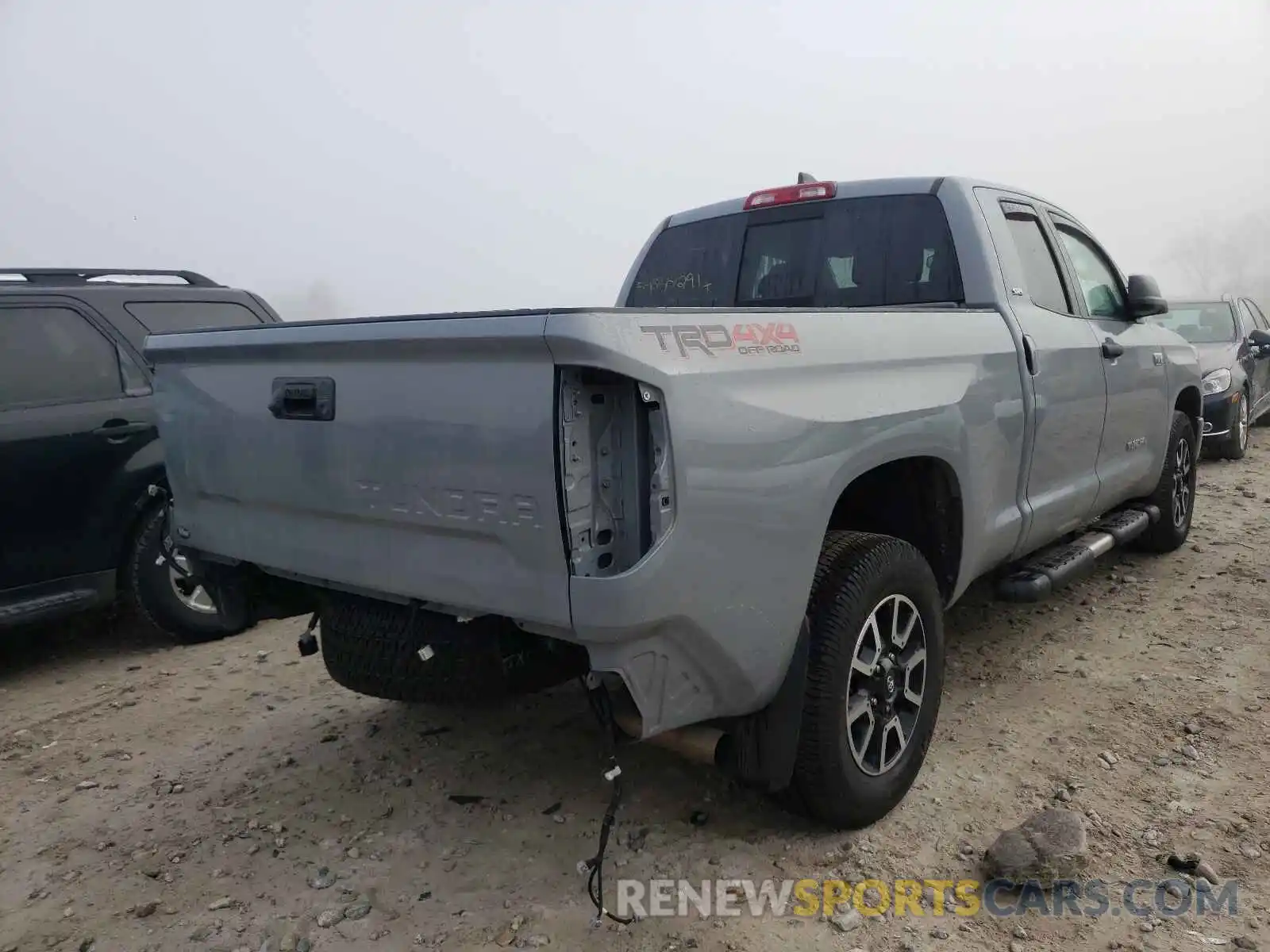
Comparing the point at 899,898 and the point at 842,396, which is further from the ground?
the point at 842,396

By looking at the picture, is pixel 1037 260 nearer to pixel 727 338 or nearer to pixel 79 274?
pixel 727 338

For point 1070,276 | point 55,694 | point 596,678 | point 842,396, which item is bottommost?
point 55,694

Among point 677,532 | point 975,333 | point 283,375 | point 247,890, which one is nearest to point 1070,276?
point 975,333

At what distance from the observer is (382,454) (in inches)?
92.0

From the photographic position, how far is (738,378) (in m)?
2.21

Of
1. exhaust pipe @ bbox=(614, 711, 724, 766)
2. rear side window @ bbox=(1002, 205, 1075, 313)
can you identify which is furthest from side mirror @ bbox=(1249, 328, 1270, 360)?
exhaust pipe @ bbox=(614, 711, 724, 766)

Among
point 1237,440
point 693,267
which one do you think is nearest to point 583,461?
point 693,267

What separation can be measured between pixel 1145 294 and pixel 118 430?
16.8ft

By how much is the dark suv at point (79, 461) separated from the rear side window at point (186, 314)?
0.02 m

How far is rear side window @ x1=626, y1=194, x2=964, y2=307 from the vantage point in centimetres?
366

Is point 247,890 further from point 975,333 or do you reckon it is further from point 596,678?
point 975,333

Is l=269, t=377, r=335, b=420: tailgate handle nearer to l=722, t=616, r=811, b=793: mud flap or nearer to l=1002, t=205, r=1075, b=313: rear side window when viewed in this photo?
l=722, t=616, r=811, b=793: mud flap

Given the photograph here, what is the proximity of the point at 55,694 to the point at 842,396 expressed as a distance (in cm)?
388

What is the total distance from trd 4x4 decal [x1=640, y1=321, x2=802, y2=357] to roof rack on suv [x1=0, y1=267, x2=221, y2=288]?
422cm
